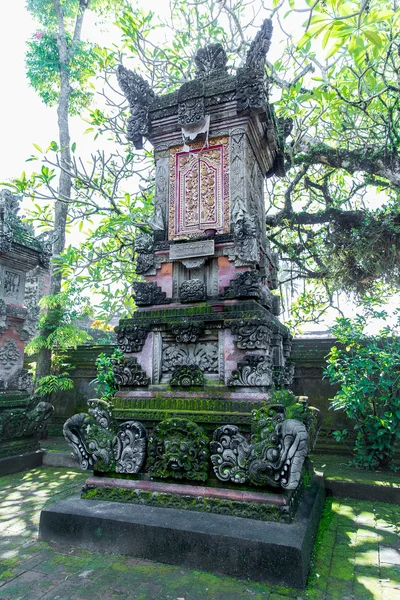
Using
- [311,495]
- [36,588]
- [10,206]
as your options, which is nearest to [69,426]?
[36,588]

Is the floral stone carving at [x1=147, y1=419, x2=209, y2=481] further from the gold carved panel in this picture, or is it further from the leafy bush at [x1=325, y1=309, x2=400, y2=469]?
the leafy bush at [x1=325, y1=309, x2=400, y2=469]

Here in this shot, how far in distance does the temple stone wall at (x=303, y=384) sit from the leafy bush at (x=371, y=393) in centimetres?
134

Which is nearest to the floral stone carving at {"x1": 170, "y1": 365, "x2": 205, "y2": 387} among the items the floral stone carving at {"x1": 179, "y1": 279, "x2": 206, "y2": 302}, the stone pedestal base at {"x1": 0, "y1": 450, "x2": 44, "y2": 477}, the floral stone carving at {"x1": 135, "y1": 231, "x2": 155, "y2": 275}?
the floral stone carving at {"x1": 179, "y1": 279, "x2": 206, "y2": 302}

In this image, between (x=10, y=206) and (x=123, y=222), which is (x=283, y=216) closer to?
(x=123, y=222)

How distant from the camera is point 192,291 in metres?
4.96

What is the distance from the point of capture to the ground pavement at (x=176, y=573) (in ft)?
10.00

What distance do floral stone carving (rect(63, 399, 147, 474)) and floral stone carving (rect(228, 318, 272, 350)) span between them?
1.55 meters

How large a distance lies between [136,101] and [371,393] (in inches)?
241

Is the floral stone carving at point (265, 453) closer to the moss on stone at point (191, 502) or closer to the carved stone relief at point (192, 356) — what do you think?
the moss on stone at point (191, 502)

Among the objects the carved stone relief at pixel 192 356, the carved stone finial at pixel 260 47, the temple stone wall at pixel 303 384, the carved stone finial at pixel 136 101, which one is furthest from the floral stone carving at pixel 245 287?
the temple stone wall at pixel 303 384

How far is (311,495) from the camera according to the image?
471 centimetres

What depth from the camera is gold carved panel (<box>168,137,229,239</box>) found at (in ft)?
17.3

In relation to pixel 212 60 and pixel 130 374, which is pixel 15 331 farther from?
pixel 212 60

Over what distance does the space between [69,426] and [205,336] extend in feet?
6.37
